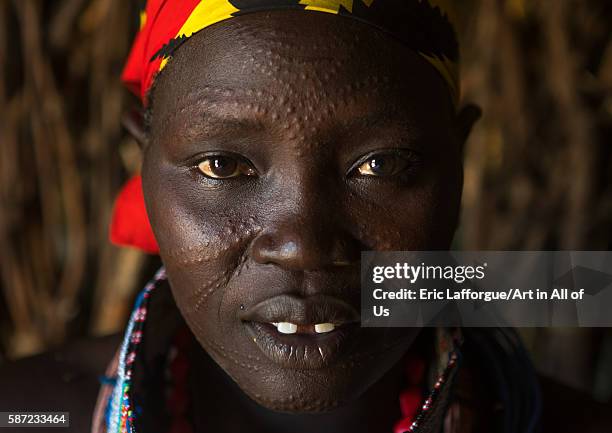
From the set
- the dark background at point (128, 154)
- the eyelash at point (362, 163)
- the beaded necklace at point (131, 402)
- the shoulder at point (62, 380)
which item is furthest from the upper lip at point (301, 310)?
the dark background at point (128, 154)

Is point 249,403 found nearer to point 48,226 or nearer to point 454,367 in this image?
point 454,367

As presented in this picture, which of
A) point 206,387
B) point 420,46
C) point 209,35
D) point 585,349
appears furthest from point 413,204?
point 585,349

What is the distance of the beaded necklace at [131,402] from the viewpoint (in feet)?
4.53

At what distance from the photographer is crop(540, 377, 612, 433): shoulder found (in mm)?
1552

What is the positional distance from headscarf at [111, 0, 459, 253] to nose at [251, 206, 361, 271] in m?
0.36

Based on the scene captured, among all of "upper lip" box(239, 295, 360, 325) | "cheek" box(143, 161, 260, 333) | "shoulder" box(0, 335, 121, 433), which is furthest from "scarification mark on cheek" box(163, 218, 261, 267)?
"shoulder" box(0, 335, 121, 433)

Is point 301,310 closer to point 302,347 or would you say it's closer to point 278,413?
point 302,347

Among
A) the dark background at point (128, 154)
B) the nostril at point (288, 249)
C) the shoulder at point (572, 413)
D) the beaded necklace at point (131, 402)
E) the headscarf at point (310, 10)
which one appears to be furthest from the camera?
the dark background at point (128, 154)

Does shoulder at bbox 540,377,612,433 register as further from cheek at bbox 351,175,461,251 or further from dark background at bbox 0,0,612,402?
dark background at bbox 0,0,612,402

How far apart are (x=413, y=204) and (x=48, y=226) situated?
5.01 feet

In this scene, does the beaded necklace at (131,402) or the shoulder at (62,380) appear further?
the shoulder at (62,380)

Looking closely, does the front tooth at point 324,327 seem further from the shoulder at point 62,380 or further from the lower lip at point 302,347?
the shoulder at point 62,380

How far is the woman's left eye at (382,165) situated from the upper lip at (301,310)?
22 centimetres

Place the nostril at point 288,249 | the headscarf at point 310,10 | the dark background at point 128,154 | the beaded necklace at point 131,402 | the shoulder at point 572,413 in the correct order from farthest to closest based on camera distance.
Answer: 1. the dark background at point 128,154
2. the shoulder at point 572,413
3. the beaded necklace at point 131,402
4. the headscarf at point 310,10
5. the nostril at point 288,249
